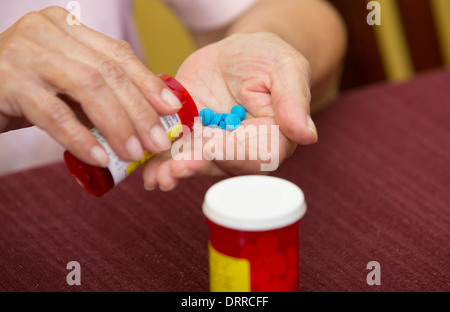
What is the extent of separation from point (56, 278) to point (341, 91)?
1.36 meters

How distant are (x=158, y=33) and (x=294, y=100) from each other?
1079 mm

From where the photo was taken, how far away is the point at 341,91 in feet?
6.19

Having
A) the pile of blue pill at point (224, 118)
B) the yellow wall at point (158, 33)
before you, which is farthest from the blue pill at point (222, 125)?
the yellow wall at point (158, 33)

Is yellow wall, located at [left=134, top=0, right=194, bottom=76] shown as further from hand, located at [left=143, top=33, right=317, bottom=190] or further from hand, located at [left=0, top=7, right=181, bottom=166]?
hand, located at [left=0, top=7, right=181, bottom=166]

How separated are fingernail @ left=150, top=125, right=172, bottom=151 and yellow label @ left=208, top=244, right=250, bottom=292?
0.54ft

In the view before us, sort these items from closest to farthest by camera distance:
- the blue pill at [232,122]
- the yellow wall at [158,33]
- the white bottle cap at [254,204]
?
the white bottle cap at [254,204]
the blue pill at [232,122]
the yellow wall at [158,33]

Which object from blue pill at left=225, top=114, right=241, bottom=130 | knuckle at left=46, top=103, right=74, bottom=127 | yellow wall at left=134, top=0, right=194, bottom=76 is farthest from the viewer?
yellow wall at left=134, top=0, right=194, bottom=76

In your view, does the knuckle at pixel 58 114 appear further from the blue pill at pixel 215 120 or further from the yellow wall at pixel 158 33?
the yellow wall at pixel 158 33

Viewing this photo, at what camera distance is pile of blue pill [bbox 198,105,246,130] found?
79cm

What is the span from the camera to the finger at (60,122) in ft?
2.07

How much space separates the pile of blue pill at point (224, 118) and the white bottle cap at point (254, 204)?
8.3 inches

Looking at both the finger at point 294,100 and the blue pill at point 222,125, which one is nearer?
the finger at point 294,100

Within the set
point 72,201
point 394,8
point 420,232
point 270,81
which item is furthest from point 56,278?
point 394,8

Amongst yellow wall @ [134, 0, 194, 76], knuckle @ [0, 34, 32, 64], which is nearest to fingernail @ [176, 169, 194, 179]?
knuckle @ [0, 34, 32, 64]
